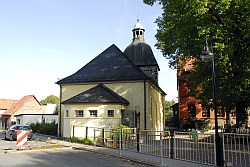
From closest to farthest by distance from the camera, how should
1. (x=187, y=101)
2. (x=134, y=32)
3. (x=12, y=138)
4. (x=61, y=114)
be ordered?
(x=12, y=138) < (x=61, y=114) < (x=134, y=32) < (x=187, y=101)

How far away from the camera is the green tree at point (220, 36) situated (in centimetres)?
1527

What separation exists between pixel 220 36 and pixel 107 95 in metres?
10.8

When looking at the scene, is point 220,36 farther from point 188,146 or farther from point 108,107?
point 108,107

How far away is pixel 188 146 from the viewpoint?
12.5 metres

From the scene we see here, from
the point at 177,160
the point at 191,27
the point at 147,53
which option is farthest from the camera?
the point at 147,53

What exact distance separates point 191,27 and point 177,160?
28.5ft

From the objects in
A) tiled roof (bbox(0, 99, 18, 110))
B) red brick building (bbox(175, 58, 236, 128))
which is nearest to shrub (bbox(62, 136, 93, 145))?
red brick building (bbox(175, 58, 236, 128))

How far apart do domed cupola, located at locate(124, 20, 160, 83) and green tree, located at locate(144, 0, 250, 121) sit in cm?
1245

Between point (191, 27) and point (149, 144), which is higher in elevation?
point (191, 27)

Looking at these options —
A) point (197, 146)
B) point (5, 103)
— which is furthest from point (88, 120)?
point (5, 103)

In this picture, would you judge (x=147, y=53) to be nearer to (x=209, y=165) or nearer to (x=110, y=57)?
(x=110, y=57)

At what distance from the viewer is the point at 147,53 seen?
32.8 meters

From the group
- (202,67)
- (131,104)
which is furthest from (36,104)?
(202,67)

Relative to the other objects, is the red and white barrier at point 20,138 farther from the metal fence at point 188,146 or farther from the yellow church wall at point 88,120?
the yellow church wall at point 88,120
